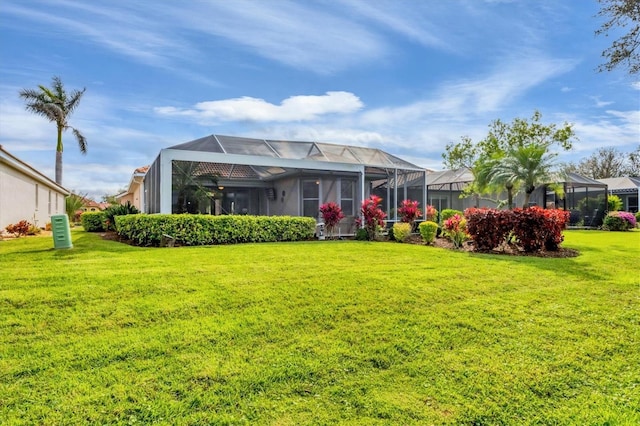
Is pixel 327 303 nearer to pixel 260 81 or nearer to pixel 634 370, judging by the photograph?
pixel 634 370

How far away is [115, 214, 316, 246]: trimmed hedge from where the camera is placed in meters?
10.3

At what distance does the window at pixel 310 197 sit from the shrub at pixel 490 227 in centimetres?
661

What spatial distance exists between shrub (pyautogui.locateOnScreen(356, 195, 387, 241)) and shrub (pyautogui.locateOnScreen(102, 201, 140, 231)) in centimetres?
927

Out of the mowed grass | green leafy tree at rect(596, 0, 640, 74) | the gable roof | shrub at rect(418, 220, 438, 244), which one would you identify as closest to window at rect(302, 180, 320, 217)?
the gable roof

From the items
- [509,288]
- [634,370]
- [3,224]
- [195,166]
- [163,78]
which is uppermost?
[163,78]

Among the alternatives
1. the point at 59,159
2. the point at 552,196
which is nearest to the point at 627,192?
the point at 552,196

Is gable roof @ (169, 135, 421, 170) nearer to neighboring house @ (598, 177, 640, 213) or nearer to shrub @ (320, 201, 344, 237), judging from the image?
shrub @ (320, 201, 344, 237)

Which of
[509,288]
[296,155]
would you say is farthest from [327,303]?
[296,155]

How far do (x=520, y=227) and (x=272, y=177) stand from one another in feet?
35.1

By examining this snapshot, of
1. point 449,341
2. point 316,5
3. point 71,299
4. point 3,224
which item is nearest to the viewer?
point 449,341

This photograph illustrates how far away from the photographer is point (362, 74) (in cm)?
1277

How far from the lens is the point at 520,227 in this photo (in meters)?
10.6

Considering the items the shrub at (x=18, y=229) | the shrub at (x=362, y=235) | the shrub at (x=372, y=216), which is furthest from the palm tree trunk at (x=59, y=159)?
the shrub at (x=372, y=216)

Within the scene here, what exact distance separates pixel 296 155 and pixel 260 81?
3.14 meters
